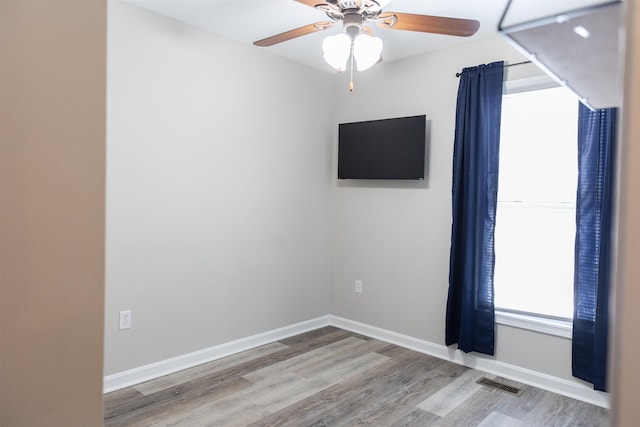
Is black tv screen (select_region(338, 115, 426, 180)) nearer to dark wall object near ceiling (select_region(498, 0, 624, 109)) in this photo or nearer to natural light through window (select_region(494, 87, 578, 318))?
natural light through window (select_region(494, 87, 578, 318))

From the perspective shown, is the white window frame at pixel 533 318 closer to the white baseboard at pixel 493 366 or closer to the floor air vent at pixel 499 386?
the white baseboard at pixel 493 366

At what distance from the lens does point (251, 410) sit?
2.59 m

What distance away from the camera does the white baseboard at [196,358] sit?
9.36ft

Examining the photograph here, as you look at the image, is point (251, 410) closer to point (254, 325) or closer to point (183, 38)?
point (254, 325)

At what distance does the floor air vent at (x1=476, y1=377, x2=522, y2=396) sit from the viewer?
2945 mm

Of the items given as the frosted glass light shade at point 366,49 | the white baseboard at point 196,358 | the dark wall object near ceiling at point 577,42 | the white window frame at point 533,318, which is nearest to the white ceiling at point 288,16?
the white window frame at point 533,318

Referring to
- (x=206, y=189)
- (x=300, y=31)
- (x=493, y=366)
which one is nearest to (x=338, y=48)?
(x=300, y=31)

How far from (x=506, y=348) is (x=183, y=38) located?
3.26 m

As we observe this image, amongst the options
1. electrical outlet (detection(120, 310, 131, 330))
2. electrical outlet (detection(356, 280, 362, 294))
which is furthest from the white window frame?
electrical outlet (detection(120, 310, 131, 330))

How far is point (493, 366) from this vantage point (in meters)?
3.25

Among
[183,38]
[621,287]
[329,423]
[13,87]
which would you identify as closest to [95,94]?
[13,87]

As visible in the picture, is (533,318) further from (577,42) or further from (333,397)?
(577,42)

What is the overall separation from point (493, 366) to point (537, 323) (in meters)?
0.48

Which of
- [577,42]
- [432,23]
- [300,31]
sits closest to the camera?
[577,42]
